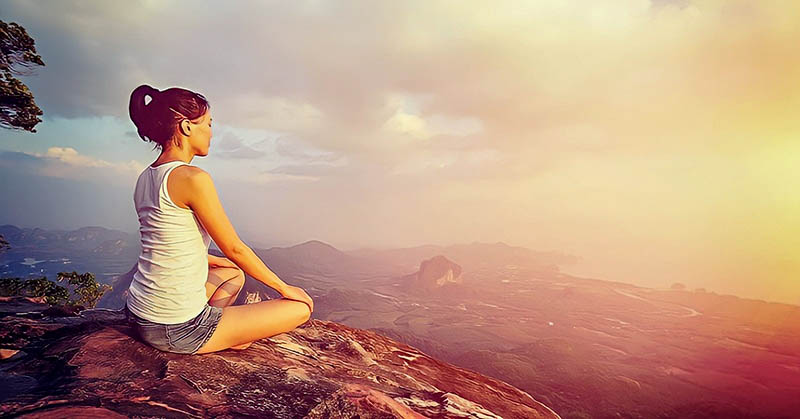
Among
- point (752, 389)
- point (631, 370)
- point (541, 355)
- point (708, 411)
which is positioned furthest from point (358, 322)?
point (752, 389)

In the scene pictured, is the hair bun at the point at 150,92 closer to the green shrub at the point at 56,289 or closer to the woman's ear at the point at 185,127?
the woman's ear at the point at 185,127

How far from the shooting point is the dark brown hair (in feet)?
13.8

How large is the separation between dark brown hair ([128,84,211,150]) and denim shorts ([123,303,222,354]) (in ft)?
7.15

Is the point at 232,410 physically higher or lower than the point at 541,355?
higher

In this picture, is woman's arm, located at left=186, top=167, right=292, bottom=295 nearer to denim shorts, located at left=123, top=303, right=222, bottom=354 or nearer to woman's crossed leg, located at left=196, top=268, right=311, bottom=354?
woman's crossed leg, located at left=196, top=268, right=311, bottom=354

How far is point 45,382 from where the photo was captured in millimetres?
4094

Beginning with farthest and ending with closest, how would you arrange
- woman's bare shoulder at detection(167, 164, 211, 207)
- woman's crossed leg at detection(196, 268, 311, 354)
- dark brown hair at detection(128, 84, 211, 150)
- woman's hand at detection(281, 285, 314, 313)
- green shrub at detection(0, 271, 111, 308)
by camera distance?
green shrub at detection(0, 271, 111, 308)
woman's hand at detection(281, 285, 314, 313)
woman's crossed leg at detection(196, 268, 311, 354)
dark brown hair at detection(128, 84, 211, 150)
woman's bare shoulder at detection(167, 164, 211, 207)

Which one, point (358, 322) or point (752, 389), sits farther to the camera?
point (358, 322)

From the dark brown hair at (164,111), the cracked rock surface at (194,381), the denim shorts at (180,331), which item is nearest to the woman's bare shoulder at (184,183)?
the dark brown hair at (164,111)

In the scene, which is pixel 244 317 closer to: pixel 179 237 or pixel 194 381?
pixel 194 381

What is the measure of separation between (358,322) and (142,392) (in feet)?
504

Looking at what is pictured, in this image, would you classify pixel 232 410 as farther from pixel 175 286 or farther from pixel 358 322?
pixel 358 322

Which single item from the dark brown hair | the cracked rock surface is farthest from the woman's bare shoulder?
the cracked rock surface

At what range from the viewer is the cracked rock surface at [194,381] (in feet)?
12.5
